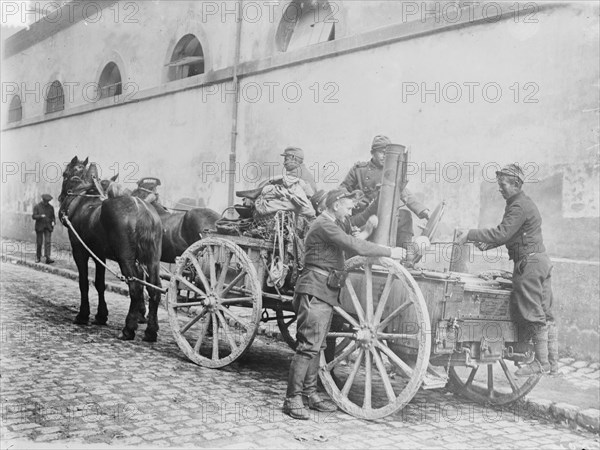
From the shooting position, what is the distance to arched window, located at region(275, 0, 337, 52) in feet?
33.9

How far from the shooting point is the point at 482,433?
14.4ft

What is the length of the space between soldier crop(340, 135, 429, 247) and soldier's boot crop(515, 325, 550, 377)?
57.1 inches

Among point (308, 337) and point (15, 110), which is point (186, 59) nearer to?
point (308, 337)

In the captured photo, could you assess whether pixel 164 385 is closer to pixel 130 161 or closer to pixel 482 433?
pixel 482 433

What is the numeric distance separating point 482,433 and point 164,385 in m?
2.59

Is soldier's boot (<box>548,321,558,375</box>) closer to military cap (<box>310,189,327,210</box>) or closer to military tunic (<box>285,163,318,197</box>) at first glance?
military cap (<box>310,189,327,210</box>)

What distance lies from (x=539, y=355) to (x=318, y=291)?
175 cm

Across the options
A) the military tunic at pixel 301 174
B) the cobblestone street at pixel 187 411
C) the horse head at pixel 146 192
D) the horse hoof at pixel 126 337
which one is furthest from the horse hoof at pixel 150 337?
the military tunic at pixel 301 174

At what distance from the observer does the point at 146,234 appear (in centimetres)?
725

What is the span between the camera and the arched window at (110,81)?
15938 millimetres

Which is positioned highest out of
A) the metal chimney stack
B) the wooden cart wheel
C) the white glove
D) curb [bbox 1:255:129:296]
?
the metal chimney stack

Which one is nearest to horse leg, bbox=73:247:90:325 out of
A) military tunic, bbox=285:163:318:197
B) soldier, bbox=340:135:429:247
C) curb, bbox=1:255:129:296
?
curb, bbox=1:255:129:296

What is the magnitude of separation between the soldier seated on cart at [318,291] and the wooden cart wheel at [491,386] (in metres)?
1.28

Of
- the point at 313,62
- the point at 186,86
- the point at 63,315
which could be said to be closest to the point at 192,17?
the point at 186,86
